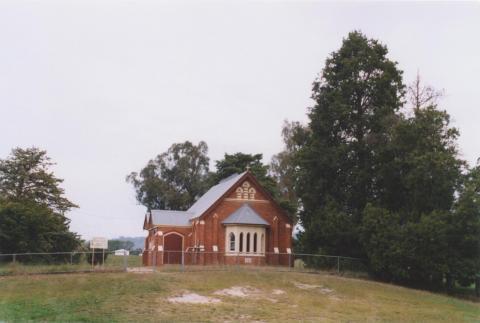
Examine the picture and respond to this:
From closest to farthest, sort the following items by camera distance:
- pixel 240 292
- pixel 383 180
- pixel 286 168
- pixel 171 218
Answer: pixel 240 292, pixel 383 180, pixel 171 218, pixel 286 168

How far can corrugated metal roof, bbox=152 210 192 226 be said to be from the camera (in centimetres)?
5263

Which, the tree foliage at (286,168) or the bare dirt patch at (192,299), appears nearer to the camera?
the bare dirt patch at (192,299)

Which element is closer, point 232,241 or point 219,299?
point 219,299

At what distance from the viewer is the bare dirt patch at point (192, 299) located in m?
28.6

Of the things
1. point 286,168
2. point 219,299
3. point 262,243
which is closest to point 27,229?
point 262,243

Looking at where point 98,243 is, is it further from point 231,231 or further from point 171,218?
point 171,218

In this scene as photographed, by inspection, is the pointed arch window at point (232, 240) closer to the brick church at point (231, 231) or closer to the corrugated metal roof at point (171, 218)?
the brick church at point (231, 231)

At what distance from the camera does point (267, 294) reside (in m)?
31.7

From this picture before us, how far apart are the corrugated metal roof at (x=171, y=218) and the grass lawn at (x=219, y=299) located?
16258 mm

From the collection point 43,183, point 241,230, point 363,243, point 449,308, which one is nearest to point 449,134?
point 363,243

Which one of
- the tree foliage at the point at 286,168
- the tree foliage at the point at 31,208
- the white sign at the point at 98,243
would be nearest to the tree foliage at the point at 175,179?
the tree foliage at the point at 286,168

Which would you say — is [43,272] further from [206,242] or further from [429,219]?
[429,219]

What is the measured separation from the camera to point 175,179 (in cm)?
8206

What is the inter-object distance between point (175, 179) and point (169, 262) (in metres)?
33.9
